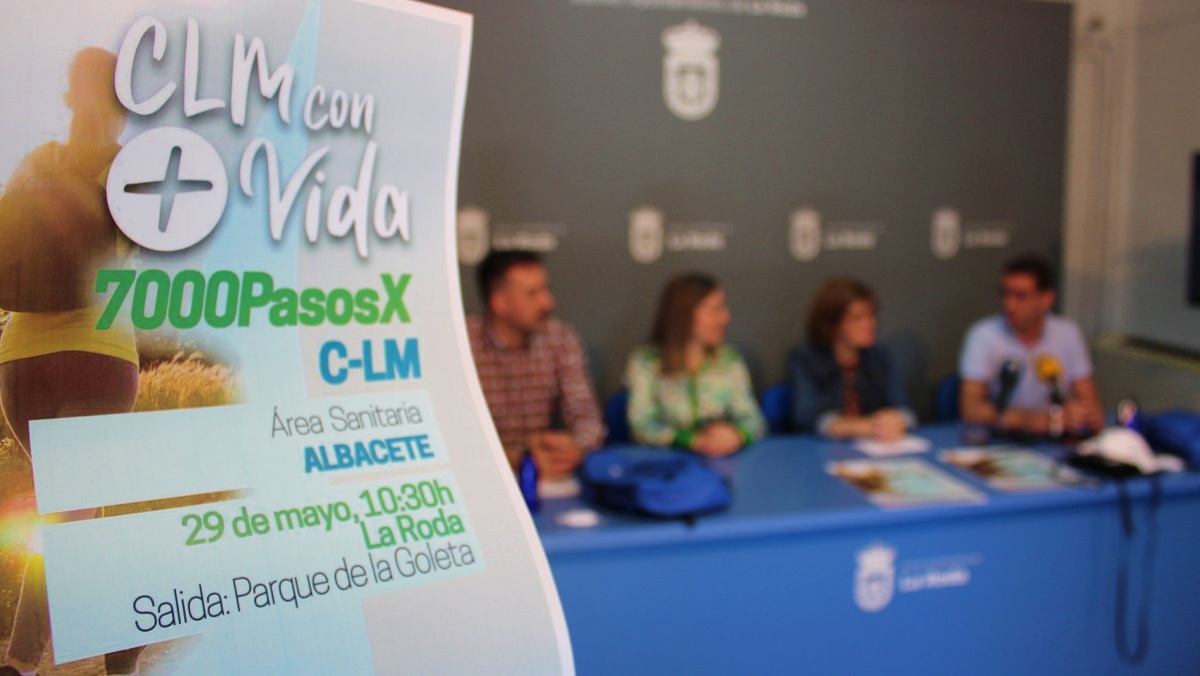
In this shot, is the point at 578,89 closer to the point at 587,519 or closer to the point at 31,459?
the point at 587,519

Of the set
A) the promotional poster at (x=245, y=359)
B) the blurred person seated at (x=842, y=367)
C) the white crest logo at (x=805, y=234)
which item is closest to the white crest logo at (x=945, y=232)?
the white crest logo at (x=805, y=234)

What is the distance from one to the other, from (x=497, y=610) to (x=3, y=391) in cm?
51

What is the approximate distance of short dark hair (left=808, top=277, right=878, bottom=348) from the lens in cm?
322

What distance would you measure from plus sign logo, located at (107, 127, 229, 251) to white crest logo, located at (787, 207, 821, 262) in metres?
3.30

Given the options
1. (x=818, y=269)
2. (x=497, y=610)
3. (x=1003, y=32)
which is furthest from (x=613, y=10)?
(x=497, y=610)

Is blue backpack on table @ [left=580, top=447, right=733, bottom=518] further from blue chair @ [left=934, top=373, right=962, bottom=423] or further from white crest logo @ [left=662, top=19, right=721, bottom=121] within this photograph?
white crest logo @ [left=662, top=19, right=721, bottom=121]

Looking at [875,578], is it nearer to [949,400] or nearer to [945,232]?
[949,400]

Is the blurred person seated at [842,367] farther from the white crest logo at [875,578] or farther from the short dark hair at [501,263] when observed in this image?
the short dark hair at [501,263]

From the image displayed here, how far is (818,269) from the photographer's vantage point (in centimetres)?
401

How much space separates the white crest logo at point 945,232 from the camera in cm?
411

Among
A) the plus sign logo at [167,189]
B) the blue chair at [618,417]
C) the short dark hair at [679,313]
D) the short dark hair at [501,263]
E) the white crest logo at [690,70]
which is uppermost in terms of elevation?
the white crest logo at [690,70]

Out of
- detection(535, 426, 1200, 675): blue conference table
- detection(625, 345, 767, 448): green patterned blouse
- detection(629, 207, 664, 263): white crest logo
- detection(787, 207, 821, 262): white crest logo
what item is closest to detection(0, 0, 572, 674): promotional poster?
detection(535, 426, 1200, 675): blue conference table

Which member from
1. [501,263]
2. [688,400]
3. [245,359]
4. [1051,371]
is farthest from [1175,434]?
[245,359]

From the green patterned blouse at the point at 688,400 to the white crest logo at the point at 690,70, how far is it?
1244 millimetres
